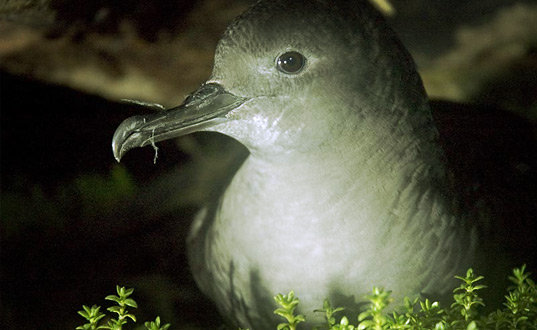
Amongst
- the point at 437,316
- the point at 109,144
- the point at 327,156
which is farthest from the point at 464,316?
the point at 109,144

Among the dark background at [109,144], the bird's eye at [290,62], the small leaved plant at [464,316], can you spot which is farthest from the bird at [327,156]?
the dark background at [109,144]

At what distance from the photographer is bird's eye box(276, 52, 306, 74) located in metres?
1.64

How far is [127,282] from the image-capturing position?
8.82 ft

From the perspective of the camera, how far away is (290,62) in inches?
64.5

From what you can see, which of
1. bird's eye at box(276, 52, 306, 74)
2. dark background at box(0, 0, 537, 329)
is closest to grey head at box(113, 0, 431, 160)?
bird's eye at box(276, 52, 306, 74)

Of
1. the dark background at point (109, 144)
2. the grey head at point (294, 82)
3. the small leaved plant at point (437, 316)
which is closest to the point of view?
the small leaved plant at point (437, 316)

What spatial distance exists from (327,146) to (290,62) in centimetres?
25

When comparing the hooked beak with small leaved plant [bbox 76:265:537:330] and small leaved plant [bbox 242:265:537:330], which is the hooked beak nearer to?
small leaved plant [bbox 76:265:537:330]

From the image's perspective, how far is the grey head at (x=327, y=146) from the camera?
165 cm

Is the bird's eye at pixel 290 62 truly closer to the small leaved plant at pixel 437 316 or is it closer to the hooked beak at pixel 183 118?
the hooked beak at pixel 183 118

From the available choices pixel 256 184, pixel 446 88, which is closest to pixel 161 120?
pixel 256 184

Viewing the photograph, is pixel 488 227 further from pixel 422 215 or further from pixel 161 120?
pixel 161 120

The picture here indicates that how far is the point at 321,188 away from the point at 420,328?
Answer: 1.55 feet

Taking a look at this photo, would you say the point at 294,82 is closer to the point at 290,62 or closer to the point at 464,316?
the point at 290,62
